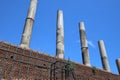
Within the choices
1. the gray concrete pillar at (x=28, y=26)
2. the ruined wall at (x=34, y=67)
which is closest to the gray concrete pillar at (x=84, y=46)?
the ruined wall at (x=34, y=67)

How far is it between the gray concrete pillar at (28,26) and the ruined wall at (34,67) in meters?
1.71

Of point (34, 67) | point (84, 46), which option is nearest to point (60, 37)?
point (84, 46)

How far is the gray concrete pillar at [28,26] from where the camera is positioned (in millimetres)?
11564

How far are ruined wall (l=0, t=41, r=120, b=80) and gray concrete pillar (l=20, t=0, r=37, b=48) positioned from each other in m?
1.71

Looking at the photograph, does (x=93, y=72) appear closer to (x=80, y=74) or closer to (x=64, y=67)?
(x=80, y=74)

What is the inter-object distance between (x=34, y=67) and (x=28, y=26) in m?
4.06

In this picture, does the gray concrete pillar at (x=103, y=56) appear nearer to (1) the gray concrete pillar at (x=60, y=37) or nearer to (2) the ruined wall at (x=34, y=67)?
(2) the ruined wall at (x=34, y=67)

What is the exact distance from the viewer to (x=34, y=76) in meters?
9.34

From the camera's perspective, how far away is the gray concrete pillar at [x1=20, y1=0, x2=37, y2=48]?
11.6m

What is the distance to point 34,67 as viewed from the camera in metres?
9.64

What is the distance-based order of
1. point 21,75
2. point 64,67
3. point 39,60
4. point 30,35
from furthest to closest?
point 30,35 < point 64,67 < point 39,60 < point 21,75

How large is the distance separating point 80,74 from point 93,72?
1.42m

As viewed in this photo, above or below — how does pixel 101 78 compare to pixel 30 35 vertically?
below

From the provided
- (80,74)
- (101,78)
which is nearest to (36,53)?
(80,74)
